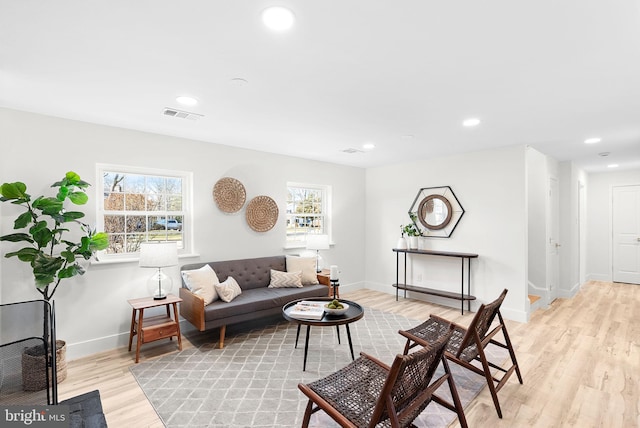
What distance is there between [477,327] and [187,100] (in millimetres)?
2991

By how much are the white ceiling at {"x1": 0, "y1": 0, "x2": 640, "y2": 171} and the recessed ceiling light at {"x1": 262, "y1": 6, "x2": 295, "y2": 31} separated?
0.03 metres

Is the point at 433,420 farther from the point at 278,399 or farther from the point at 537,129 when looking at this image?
the point at 537,129

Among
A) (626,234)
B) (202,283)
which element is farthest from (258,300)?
(626,234)

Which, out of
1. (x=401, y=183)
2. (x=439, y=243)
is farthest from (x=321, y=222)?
(x=439, y=243)

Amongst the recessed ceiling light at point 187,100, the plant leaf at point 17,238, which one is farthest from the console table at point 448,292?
the plant leaf at point 17,238

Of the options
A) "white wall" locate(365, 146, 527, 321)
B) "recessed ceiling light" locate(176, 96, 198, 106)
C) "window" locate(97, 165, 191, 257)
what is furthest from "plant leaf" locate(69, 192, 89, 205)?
"white wall" locate(365, 146, 527, 321)

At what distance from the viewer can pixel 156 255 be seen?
10.8 feet

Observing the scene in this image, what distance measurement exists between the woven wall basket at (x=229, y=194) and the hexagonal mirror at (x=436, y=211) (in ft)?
9.69

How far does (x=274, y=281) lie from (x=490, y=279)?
312 centimetres

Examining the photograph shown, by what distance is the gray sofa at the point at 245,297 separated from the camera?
132 inches

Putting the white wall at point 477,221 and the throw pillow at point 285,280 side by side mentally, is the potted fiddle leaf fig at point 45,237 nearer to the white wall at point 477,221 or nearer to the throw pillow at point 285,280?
the throw pillow at point 285,280

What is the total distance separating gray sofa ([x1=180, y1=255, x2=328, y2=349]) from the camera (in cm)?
336

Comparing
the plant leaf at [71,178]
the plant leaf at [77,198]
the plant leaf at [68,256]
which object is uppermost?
the plant leaf at [71,178]

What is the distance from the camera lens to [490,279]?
181 inches
